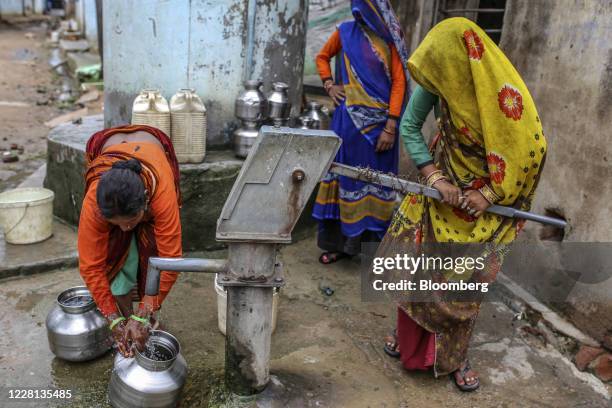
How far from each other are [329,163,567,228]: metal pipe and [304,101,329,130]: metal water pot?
2181 millimetres

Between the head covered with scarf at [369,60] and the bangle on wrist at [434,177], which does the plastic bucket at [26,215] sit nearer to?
the head covered with scarf at [369,60]

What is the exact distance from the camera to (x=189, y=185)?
164 inches

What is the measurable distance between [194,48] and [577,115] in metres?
2.65

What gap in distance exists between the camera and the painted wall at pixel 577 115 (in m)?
3.15

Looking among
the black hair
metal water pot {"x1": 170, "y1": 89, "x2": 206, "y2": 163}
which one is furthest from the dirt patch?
the black hair

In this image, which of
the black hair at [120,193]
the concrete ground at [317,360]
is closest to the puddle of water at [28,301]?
the concrete ground at [317,360]

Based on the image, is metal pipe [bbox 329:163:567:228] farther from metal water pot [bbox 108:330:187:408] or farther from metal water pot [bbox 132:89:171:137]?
metal water pot [bbox 132:89:171:137]

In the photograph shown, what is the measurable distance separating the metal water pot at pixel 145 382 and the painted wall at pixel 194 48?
7.50 feet

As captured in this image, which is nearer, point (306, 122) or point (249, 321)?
point (249, 321)

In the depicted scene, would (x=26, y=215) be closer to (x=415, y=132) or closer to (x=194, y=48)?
(x=194, y=48)

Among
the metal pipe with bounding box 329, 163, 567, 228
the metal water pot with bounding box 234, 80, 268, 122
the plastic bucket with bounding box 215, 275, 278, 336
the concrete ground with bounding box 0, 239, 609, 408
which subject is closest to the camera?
the metal pipe with bounding box 329, 163, 567, 228

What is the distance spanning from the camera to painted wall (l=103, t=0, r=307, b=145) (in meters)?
4.13

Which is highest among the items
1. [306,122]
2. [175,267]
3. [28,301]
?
[306,122]

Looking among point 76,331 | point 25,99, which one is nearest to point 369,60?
point 76,331
